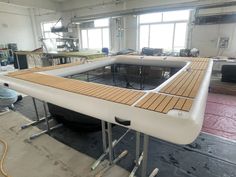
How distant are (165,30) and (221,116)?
4.95 m

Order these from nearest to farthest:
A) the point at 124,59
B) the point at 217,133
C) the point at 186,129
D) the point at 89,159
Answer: the point at 186,129, the point at 89,159, the point at 217,133, the point at 124,59

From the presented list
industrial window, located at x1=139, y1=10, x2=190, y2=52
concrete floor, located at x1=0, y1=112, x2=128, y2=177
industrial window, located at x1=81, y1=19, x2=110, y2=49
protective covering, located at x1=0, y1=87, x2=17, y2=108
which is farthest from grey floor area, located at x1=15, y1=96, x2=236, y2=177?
industrial window, located at x1=81, y1=19, x2=110, y2=49

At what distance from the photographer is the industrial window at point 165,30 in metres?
6.14

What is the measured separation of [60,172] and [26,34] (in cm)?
1130

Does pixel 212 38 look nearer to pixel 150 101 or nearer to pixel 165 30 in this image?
pixel 165 30

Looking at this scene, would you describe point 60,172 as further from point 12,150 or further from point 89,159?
point 12,150

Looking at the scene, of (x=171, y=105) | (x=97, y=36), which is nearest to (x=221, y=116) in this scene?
(x=171, y=105)

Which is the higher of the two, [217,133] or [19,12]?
[19,12]

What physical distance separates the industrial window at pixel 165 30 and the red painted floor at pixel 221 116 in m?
3.55

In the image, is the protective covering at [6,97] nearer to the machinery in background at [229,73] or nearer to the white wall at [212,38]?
the machinery in background at [229,73]

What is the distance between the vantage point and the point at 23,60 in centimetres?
685

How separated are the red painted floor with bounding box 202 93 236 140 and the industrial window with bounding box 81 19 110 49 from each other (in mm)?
6079

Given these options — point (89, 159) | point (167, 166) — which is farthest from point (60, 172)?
point (167, 166)

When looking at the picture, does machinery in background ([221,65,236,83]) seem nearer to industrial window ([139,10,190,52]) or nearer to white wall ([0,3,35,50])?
industrial window ([139,10,190,52])
